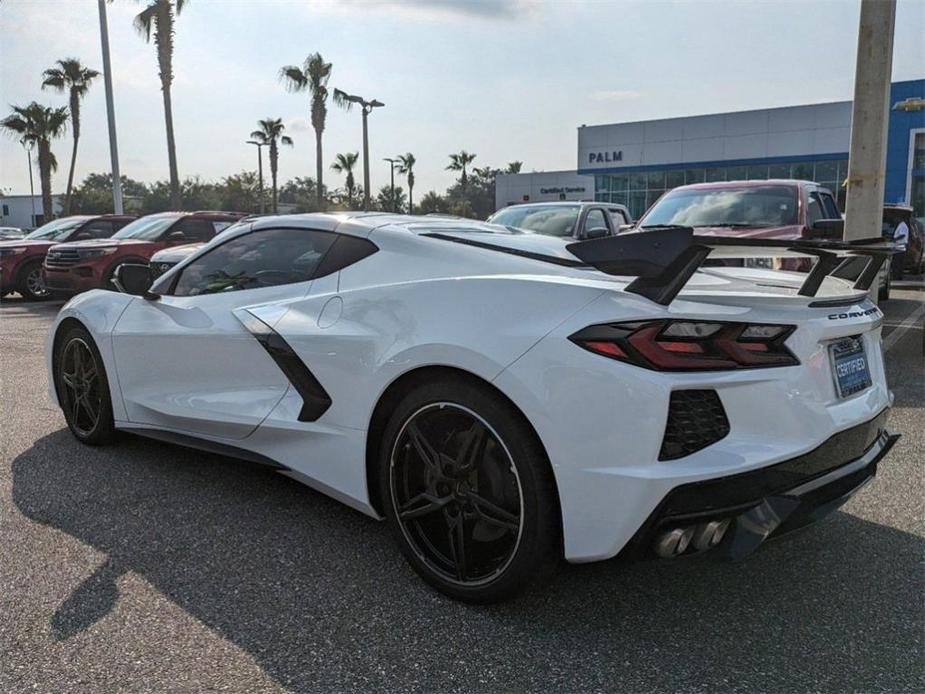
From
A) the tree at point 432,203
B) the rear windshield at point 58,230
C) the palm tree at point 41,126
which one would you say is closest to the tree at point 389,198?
the tree at point 432,203

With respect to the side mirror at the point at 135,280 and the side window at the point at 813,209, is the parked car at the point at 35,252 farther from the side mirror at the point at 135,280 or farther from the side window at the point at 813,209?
the side window at the point at 813,209

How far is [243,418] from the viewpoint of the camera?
3221 millimetres

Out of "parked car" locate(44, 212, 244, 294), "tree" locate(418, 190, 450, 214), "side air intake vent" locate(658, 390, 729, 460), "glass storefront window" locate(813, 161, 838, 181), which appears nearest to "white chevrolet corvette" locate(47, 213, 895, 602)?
"side air intake vent" locate(658, 390, 729, 460)

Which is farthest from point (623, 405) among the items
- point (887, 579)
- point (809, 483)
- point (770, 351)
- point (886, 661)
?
point (887, 579)

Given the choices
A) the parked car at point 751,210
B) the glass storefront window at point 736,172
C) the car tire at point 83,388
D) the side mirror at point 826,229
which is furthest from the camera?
the glass storefront window at point 736,172

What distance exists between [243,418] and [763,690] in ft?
7.35

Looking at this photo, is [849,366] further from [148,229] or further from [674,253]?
[148,229]

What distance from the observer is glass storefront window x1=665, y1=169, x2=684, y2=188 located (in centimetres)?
3928

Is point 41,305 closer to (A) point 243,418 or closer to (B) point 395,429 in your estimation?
(A) point 243,418

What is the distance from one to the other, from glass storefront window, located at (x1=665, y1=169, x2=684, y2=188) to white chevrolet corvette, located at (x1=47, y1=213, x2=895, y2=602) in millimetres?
38326

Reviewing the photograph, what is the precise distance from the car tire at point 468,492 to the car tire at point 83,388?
220 cm

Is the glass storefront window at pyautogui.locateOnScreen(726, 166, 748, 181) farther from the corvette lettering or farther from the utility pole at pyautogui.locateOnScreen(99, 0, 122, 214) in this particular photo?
the corvette lettering

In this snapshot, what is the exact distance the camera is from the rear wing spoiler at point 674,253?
7.15 ft

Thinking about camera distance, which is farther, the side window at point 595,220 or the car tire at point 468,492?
the side window at point 595,220
